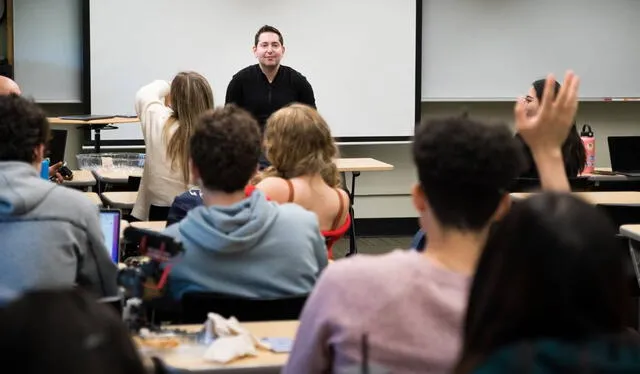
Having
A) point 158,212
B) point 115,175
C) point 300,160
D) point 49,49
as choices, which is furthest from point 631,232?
point 49,49

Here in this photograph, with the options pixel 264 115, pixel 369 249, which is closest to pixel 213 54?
pixel 264 115

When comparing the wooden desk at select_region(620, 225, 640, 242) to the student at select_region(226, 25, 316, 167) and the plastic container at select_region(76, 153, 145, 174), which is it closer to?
the student at select_region(226, 25, 316, 167)

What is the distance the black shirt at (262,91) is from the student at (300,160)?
2.75m

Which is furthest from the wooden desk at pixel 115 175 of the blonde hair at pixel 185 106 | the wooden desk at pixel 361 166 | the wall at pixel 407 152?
the wall at pixel 407 152

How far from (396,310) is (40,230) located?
115 cm

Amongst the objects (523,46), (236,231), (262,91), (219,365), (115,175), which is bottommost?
(219,365)

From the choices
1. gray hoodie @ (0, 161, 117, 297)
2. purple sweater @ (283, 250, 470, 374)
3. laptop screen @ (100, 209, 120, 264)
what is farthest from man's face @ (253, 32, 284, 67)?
purple sweater @ (283, 250, 470, 374)

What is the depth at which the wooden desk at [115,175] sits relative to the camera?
5.62 meters

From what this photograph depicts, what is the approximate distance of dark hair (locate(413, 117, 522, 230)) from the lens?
179 cm

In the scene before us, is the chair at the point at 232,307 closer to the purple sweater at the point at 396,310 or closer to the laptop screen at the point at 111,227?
the purple sweater at the point at 396,310

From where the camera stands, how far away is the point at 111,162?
5.98 metres

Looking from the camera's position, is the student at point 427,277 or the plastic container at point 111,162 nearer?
the student at point 427,277

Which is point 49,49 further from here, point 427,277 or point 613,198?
point 427,277

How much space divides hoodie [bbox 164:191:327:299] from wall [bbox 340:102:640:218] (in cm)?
537
